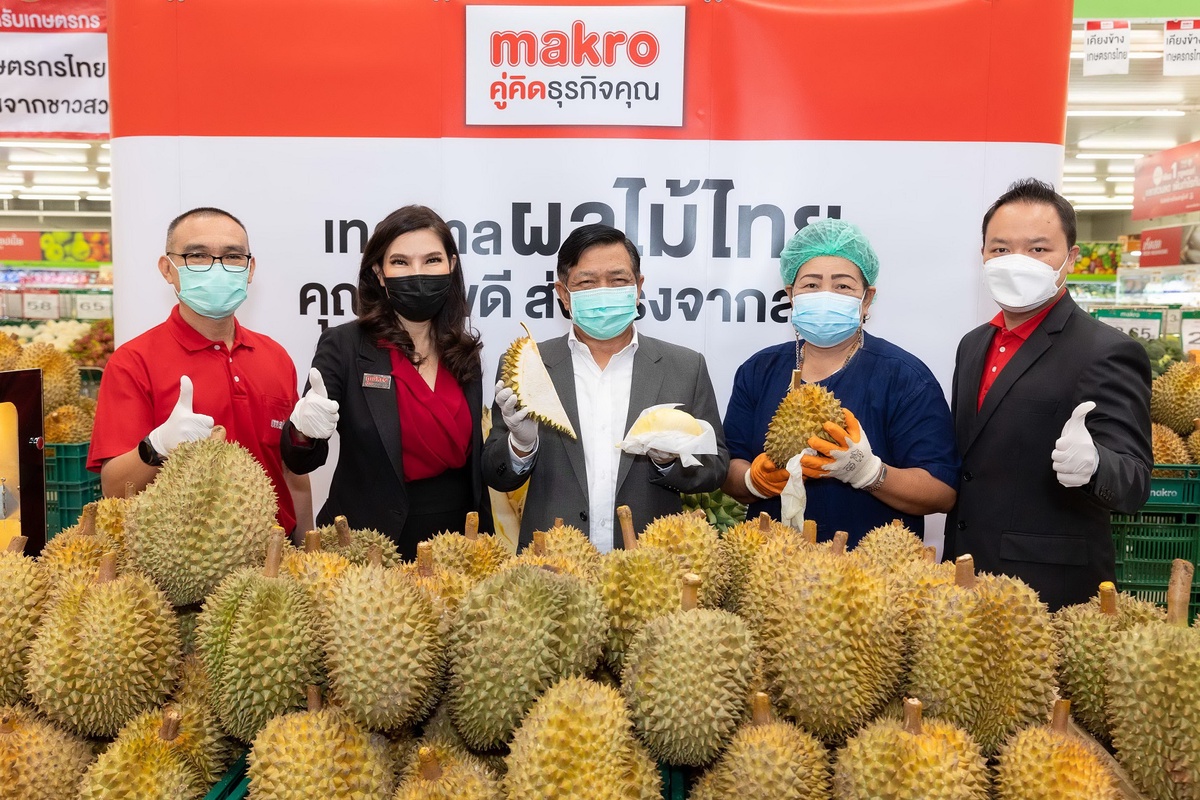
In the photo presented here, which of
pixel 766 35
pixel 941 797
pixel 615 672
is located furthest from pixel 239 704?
pixel 766 35

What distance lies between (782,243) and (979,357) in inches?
52.8

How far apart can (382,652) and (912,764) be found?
3.15ft

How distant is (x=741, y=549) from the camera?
6.54ft

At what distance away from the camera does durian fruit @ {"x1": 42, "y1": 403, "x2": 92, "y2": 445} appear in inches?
179

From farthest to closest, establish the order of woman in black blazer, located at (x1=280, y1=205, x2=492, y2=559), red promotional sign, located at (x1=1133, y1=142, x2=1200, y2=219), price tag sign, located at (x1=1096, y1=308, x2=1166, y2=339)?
red promotional sign, located at (x1=1133, y1=142, x2=1200, y2=219) → price tag sign, located at (x1=1096, y1=308, x2=1166, y2=339) → woman in black blazer, located at (x1=280, y1=205, x2=492, y2=559)

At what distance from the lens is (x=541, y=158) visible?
440 centimetres

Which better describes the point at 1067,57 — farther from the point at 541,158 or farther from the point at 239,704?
the point at 239,704

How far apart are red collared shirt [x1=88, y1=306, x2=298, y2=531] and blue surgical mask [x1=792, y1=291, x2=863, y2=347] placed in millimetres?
2216

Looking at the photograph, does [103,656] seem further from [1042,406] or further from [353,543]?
[1042,406]

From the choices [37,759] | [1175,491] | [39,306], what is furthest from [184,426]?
[39,306]

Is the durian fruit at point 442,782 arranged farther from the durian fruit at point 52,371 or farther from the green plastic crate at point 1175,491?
the durian fruit at point 52,371

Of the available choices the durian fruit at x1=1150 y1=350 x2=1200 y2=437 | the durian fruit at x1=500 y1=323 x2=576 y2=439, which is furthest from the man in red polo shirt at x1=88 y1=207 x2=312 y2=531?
the durian fruit at x1=1150 y1=350 x2=1200 y2=437

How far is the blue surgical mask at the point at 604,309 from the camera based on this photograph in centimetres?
323

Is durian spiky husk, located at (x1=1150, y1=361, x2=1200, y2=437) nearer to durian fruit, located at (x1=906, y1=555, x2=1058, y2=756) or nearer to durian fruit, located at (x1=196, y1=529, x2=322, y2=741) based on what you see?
durian fruit, located at (x1=906, y1=555, x2=1058, y2=756)
